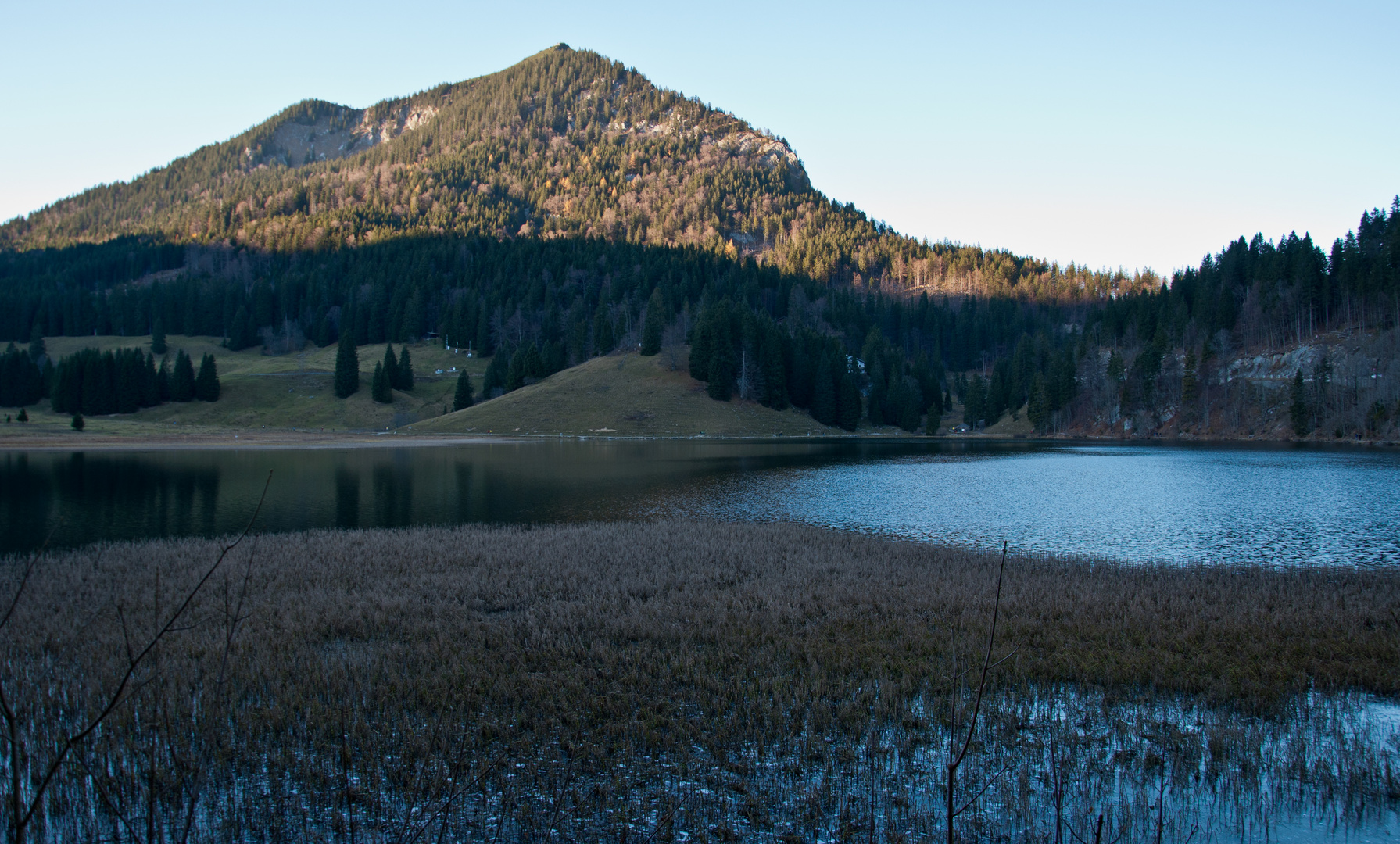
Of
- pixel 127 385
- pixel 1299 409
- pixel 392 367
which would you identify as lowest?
pixel 1299 409

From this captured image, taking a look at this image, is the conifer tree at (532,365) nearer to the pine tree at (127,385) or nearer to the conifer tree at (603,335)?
the conifer tree at (603,335)

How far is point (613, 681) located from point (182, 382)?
13646 centimetres

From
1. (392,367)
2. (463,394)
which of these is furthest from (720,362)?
(392,367)

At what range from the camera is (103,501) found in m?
37.8

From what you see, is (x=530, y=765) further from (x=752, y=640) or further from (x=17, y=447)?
(x=17, y=447)

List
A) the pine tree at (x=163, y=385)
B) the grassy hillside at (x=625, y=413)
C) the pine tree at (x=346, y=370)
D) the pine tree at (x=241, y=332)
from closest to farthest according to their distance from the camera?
the grassy hillside at (x=625, y=413)
the pine tree at (x=163, y=385)
the pine tree at (x=346, y=370)
the pine tree at (x=241, y=332)

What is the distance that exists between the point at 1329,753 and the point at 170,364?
6808 inches

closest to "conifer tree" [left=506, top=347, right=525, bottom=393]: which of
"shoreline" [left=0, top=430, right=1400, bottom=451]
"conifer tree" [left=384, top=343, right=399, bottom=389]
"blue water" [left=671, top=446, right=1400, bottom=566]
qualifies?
"conifer tree" [left=384, top=343, right=399, bottom=389]

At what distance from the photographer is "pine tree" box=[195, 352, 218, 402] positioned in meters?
121

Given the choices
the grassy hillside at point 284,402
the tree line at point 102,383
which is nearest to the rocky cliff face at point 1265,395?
the grassy hillside at point 284,402

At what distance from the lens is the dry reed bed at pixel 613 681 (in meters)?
8.32

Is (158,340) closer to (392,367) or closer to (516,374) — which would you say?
(392,367)

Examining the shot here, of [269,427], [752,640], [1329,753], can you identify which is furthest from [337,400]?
[1329,753]

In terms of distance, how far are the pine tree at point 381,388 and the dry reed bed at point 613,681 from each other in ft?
359
